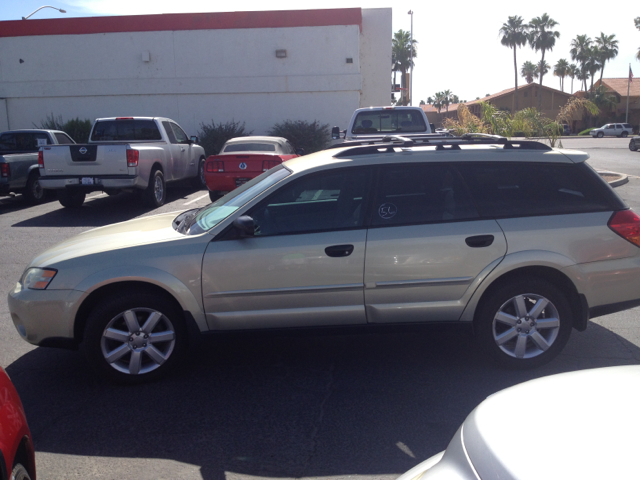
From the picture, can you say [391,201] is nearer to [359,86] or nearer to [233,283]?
[233,283]

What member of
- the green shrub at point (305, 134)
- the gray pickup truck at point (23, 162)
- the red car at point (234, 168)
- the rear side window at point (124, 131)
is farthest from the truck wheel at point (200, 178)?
the green shrub at point (305, 134)

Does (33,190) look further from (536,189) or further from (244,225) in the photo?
(536,189)

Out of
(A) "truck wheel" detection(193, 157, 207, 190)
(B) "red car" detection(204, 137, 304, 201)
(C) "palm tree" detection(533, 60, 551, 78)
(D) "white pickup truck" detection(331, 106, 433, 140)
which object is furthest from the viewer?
(C) "palm tree" detection(533, 60, 551, 78)

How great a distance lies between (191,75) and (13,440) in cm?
2323

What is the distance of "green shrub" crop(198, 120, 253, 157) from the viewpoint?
23.0 m

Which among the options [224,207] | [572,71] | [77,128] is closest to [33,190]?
[77,128]

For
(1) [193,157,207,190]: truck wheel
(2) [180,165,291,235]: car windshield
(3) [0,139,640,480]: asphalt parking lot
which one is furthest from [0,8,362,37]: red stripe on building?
(3) [0,139,640,480]: asphalt parking lot

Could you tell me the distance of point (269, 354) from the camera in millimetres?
5020

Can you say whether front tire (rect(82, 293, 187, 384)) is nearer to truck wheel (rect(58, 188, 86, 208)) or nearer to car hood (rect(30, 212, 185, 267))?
car hood (rect(30, 212, 185, 267))

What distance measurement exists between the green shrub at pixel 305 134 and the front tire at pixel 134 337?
18.5 m

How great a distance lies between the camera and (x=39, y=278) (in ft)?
14.3

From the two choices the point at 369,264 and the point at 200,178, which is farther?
the point at 200,178

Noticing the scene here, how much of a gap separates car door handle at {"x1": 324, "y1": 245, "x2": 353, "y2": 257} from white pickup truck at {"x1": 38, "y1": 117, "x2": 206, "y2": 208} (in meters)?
8.87

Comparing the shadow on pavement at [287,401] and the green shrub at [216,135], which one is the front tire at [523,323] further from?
the green shrub at [216,135]
